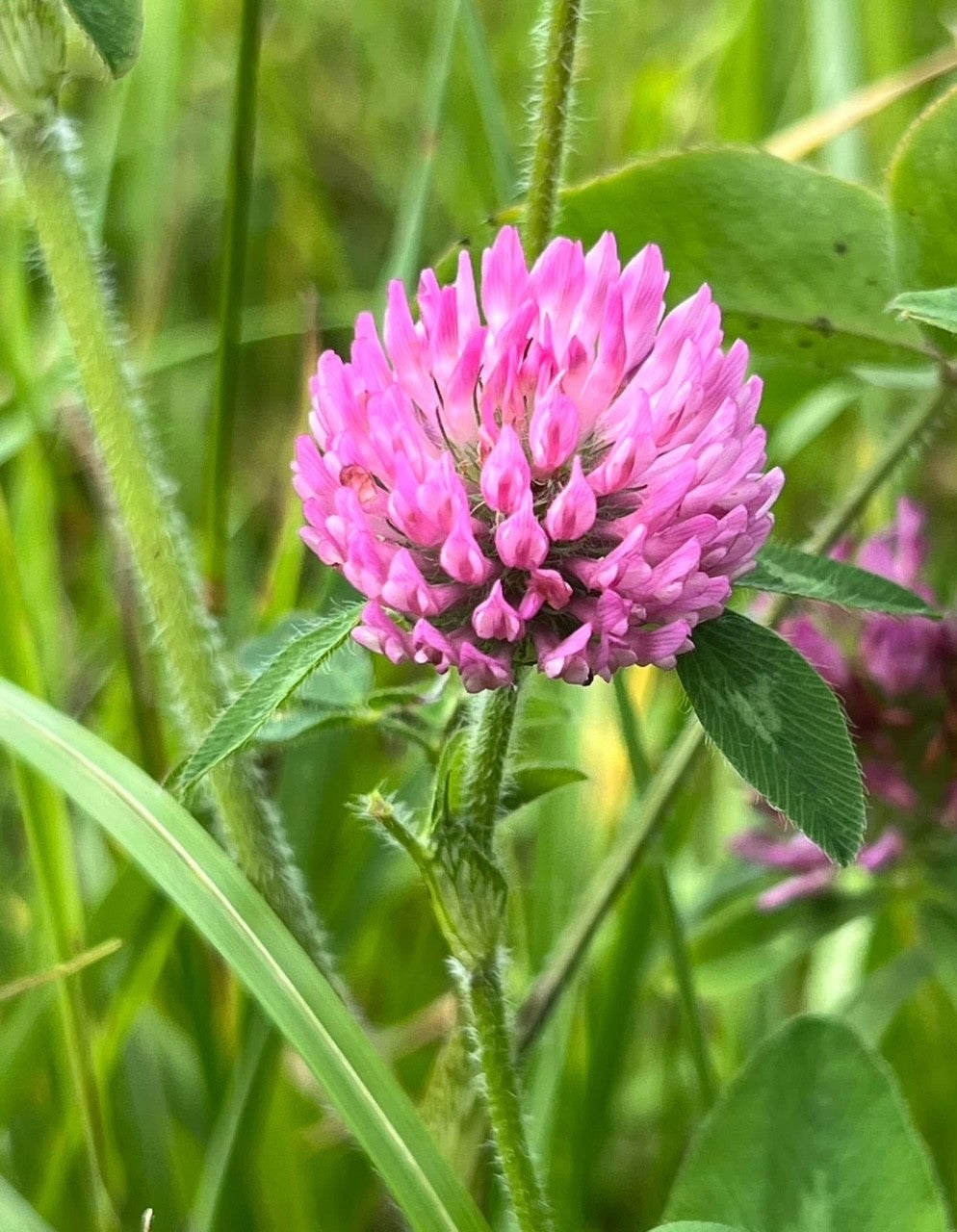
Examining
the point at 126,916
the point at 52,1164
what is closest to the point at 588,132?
the point at 126,916

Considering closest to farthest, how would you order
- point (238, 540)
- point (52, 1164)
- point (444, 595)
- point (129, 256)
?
point (444, 595), point (52, 1164), point (238, 540), point (129, 256)

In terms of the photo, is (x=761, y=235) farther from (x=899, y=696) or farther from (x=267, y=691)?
(x=267, y=691)

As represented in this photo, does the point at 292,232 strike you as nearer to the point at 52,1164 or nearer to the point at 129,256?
the point at 129,256

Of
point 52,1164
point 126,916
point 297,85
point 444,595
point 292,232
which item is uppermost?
point 444,595

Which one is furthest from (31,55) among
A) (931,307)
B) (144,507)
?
(931,307)

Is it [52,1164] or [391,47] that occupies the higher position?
[391,47]
